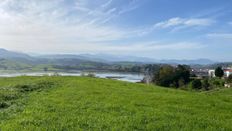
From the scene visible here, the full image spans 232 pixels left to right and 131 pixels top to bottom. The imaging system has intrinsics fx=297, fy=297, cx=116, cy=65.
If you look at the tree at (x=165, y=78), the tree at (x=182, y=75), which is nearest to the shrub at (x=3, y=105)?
the tree at (x=165, y=78)

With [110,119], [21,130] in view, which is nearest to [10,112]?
[21,130]

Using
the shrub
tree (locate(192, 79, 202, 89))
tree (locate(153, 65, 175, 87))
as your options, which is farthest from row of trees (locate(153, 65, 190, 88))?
the shrub

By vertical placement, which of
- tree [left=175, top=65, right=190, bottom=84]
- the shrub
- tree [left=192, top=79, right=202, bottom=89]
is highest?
the shrub

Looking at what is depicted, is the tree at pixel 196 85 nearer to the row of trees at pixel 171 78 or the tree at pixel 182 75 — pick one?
the row of trees at pixel 171 78

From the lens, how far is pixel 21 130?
8141 millimetres

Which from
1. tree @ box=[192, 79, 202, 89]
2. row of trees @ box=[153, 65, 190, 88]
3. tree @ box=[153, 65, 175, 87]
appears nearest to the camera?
tree @ box=[192, 79, 202, 89]

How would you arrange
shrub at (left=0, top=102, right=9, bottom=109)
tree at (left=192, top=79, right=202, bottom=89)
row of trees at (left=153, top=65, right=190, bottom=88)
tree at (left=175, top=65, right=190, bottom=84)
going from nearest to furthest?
shrub at (left=0, top=102, right=9, bottom=109) → tree at (left=192, top=79, right=202, bottom=89) → row of trees at (left=153, top=65, right=190, bottom=88) → tree at (left=175, top=65, right=190, bottom=84)

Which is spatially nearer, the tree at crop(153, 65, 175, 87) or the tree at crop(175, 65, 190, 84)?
the tree at crop(153, 65, 175, 87)

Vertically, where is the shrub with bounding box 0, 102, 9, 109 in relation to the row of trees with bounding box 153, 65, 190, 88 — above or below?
above

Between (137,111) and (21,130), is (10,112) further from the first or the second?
(137,111)

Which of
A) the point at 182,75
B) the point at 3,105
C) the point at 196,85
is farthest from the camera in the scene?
the point at 182,75

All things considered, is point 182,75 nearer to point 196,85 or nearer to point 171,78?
point 171,78

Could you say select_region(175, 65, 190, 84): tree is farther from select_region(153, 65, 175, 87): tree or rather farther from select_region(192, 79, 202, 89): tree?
select_region(192, 79, 202, 89): tree

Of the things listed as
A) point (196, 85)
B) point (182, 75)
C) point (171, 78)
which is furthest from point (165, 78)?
point (196, 85)
